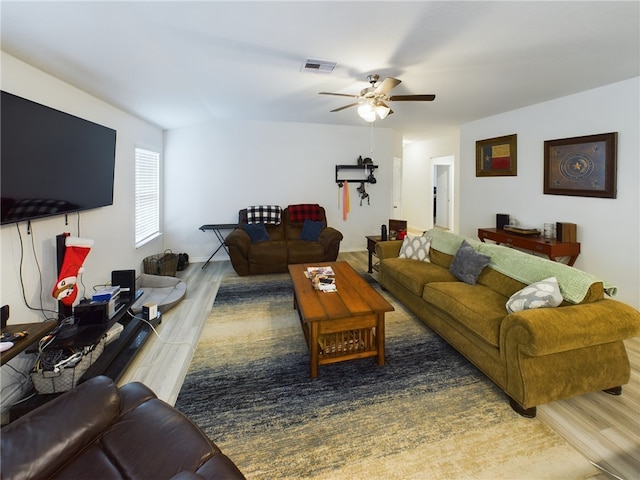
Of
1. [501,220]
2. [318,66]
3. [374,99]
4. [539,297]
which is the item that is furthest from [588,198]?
[318,66]

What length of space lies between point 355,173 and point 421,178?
2992 mm

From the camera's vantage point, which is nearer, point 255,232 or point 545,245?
point 545,245

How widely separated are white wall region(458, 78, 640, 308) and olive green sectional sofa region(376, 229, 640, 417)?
1.72 meters

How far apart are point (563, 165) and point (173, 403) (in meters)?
4.92

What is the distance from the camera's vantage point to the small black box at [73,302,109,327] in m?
2.25

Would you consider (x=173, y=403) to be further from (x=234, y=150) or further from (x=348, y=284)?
(x=234, y=150)

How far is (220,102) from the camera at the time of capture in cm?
403

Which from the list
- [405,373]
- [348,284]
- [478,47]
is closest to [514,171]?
[478,47]

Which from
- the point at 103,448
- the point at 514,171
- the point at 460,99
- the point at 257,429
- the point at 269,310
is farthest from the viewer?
the point at 514,171

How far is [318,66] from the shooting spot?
278cm

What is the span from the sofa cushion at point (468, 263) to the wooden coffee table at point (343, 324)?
102 cm

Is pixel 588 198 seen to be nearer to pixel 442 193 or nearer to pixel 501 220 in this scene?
pixel 501 220

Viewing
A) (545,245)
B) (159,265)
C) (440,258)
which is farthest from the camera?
(159,265)

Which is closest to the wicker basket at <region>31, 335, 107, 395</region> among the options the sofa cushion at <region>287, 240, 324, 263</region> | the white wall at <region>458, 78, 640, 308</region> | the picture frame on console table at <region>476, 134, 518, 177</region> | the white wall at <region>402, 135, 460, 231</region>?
the sofa cushion at <region>287, 240, 324, 263</region>
